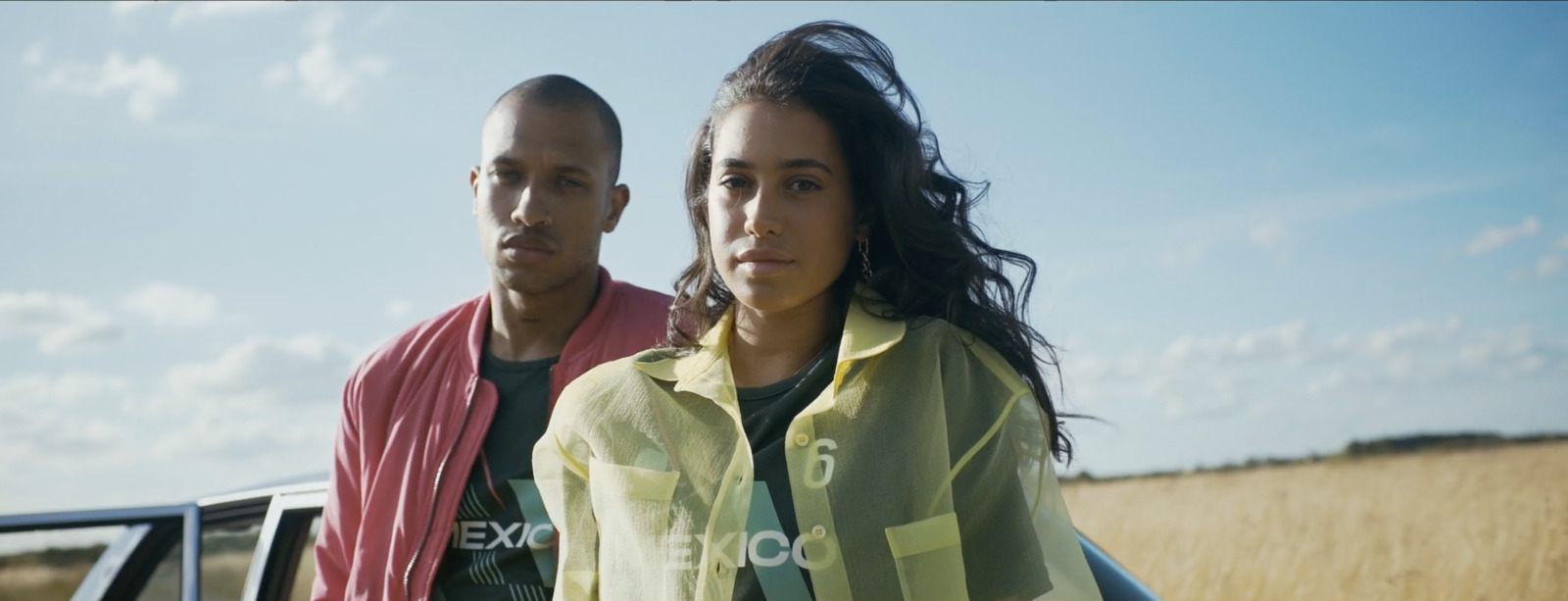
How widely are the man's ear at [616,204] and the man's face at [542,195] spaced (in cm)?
1

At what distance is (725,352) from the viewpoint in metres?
2.33

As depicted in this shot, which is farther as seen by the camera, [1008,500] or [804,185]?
[804,185]

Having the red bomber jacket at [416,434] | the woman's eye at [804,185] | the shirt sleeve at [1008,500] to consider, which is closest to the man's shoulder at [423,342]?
the red bomber jacket at [416,434]

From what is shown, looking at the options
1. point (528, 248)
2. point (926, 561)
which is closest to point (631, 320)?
point (528, 248)

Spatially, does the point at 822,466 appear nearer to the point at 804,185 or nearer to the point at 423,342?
the point at 804,185

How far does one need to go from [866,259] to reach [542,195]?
3.90 ft

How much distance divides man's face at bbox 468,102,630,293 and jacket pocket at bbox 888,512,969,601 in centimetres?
149

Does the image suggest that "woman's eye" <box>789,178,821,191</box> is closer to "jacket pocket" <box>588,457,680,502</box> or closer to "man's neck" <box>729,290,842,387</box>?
"man's neck" <box>729,290,842,387</box>

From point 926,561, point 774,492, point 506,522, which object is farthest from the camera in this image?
point 506,522

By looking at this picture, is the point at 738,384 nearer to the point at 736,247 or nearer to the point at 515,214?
the point at 736,247

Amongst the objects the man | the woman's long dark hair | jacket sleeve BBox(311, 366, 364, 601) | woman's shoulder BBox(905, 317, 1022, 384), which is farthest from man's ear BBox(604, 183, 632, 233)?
woman's shoulder BBox(905, 317, 1022, 384)

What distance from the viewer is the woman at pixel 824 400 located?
2.04 meters

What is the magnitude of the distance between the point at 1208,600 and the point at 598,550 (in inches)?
146

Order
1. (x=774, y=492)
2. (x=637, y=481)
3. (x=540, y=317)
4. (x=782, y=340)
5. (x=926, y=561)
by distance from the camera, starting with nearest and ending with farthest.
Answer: (x=926, y=561)
(x=774, y=492)
(x=637, y=481)
(x=782, y=340)
(x=540, y=317)
